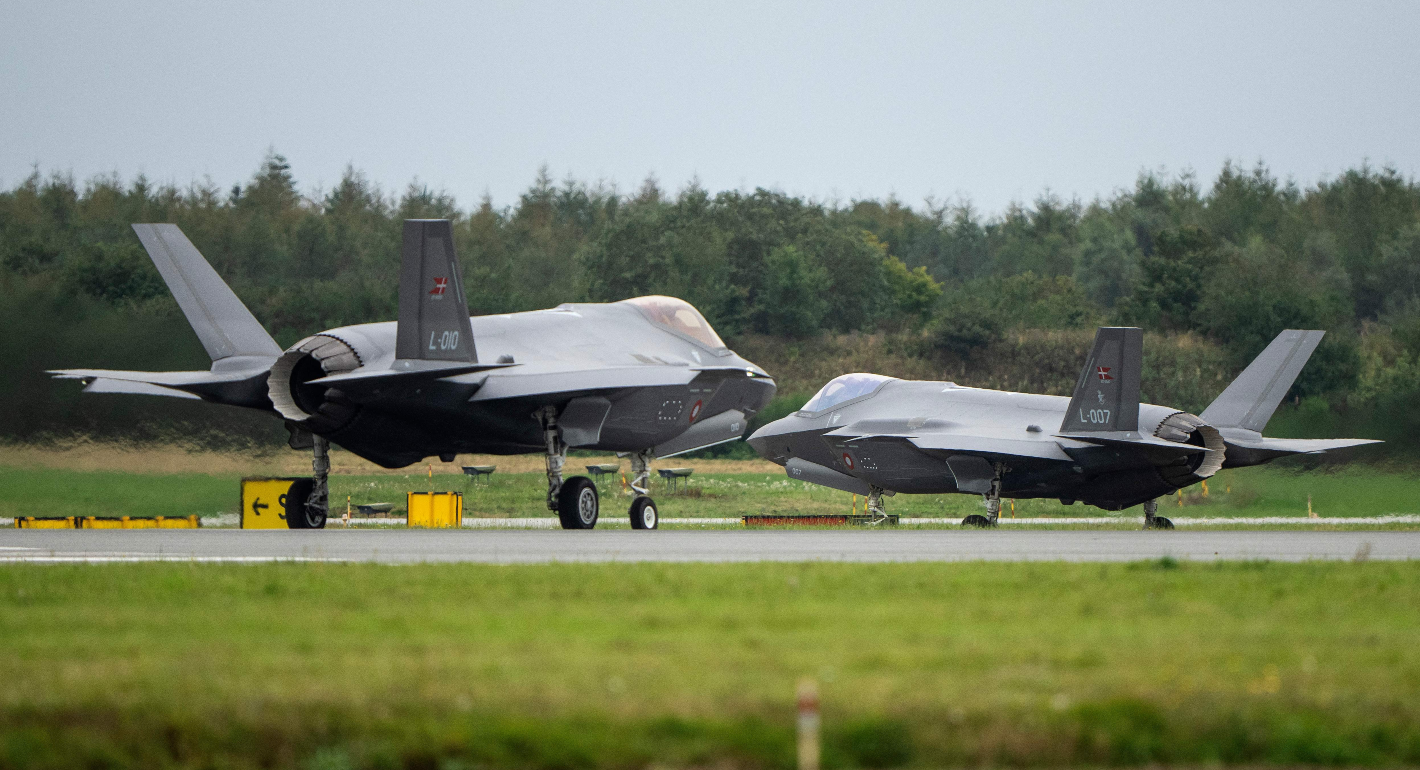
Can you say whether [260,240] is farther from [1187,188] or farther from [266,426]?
[1187,188]

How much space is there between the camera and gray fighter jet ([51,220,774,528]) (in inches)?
796

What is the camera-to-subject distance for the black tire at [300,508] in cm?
2291

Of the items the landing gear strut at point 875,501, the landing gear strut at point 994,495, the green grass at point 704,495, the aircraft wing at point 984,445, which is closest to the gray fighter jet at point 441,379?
the green grass at point 704,495

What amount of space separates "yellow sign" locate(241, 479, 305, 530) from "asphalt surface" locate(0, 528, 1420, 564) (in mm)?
3328

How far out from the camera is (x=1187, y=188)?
9644 cm

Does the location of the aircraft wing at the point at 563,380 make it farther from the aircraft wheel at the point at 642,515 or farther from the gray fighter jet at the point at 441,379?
the aircraft wheel at the point at 642,515

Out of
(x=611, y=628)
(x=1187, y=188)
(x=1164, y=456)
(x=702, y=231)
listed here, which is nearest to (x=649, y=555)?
(x=611, y=628)

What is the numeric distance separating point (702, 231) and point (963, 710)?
215 feet

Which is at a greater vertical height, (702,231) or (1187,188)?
(1187,188)

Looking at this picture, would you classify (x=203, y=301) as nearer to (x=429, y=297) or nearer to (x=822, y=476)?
(x=429, y=297)

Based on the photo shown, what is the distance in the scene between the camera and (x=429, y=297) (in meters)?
20.1

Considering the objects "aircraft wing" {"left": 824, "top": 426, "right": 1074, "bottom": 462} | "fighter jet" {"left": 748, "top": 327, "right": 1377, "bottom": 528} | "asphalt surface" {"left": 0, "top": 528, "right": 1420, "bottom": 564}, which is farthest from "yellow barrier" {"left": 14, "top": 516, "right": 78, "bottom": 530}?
"aircraft wing" {"left": 824, "top": 426, "right": 1074, "bottom": 462}

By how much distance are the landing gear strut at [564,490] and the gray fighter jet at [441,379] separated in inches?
0.9

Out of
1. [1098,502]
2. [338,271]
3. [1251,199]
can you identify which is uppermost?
[1251,199]
